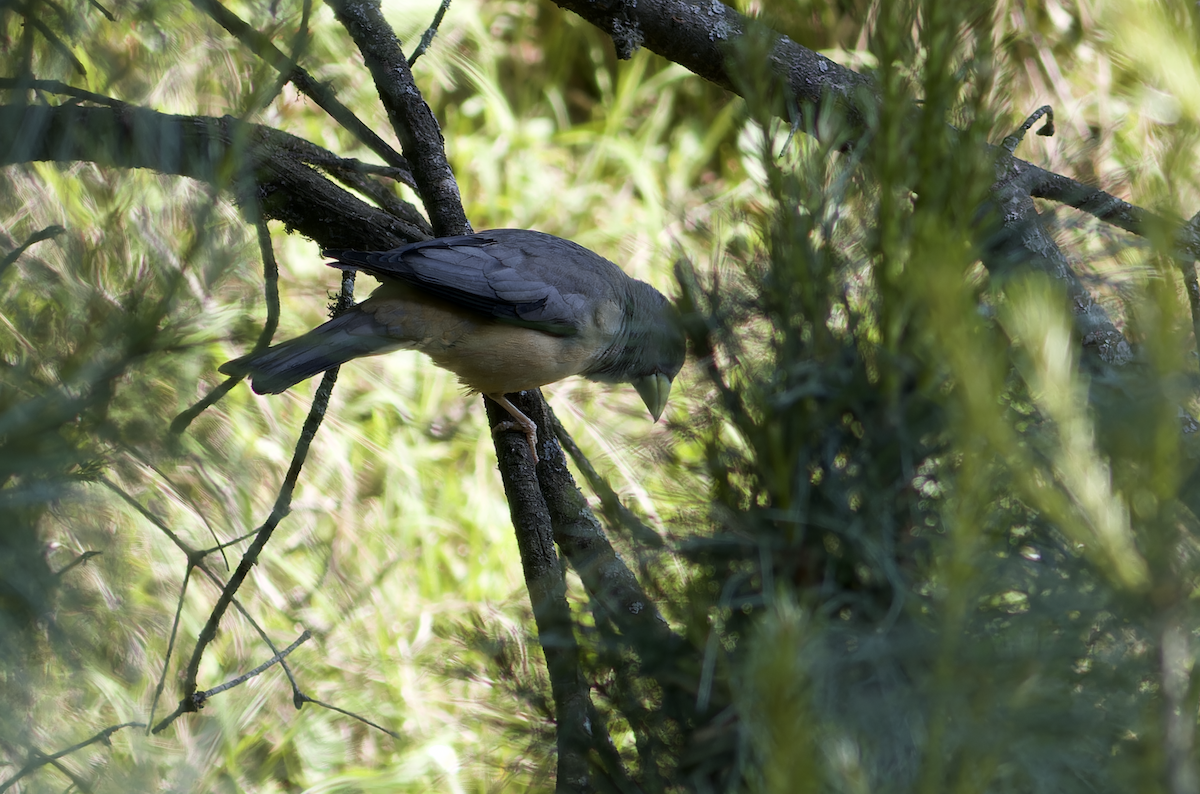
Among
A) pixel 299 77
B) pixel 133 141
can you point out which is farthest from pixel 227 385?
pixel 299 77

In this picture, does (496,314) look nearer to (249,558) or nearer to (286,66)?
(249,558)

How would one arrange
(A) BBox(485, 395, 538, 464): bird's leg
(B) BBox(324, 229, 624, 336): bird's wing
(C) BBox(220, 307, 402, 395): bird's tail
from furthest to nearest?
(B) BBox(324, 229, 624, 336): bird's wing → (A) BBox(485, 395, 538, 464): bird's leg → (C) BBox(220, 307, 402, 395): bird's tail

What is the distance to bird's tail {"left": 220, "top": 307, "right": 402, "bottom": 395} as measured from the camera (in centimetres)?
170

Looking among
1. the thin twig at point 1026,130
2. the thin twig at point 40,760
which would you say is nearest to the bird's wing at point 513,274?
the thin twig at point 1026,130

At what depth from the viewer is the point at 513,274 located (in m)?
2.12

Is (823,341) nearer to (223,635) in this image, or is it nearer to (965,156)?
(965,156)

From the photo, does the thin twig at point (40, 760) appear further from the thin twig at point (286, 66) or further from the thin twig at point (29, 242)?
the thin twig at point (286, 66)

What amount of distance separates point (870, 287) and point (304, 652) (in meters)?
1.46

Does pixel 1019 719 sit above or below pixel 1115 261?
below

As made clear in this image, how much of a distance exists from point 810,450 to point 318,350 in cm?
147

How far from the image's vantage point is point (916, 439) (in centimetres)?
54

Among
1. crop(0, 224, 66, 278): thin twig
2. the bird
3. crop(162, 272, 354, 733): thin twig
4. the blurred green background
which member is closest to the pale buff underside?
the bird

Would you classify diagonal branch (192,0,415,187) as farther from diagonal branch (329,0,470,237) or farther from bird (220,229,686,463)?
bird (220,229,686,463)

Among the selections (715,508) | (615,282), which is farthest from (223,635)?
(715,508)
